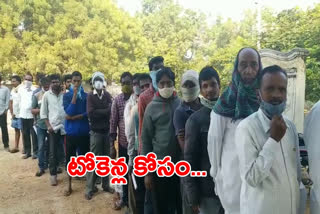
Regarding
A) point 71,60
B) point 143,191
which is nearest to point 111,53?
point 71,60

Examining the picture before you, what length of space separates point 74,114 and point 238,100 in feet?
12.5

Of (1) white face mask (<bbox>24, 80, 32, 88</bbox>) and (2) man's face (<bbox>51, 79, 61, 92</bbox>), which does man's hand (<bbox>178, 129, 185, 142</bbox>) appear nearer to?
(2) man's face (<bbox>51, 79, 61, 92</bbox>)

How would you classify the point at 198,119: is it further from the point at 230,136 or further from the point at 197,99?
the point at 197,99

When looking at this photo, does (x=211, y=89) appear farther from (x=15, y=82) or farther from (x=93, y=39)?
(x=93, y=39)

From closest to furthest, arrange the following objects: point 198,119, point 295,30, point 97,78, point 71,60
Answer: point 198,119 → point 97,78 → point 295,30 → point 71,60

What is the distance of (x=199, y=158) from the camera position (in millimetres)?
2537

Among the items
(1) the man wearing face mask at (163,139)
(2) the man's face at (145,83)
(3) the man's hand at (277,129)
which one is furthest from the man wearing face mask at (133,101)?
(3) the man's hand at (277,129)

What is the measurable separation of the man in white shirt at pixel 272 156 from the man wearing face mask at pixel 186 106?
42.9 inches

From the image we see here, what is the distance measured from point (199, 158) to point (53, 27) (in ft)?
54.5

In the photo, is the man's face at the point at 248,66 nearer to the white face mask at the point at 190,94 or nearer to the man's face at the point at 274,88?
the man's face at the point at 274,88

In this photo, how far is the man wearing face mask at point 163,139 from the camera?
3.19 meters

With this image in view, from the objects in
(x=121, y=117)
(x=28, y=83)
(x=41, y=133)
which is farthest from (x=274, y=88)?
(x=28, y=83)

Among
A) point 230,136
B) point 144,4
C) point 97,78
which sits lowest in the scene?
point 230,136

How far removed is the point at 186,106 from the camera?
295 cm
